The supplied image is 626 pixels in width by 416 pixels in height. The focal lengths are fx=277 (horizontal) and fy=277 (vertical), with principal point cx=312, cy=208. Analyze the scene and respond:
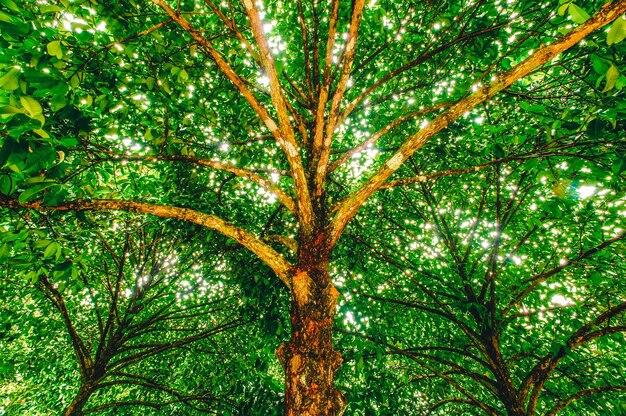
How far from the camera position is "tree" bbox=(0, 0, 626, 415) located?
187 cm

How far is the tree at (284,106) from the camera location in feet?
6.12

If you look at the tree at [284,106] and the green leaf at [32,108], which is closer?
the green leaf at [32,108]

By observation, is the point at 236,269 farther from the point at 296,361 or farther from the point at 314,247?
the point at 296,361

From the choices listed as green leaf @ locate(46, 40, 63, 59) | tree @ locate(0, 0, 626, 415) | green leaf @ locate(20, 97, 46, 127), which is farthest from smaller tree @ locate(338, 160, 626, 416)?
green leaf @ locate(46, 40, 63, 59)

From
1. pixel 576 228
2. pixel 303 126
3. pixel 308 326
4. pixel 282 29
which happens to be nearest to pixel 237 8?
pixel 282 29

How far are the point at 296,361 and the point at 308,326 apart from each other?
0.93 ft

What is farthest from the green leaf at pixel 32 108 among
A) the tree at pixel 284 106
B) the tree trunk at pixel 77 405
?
the tree trunk at pixel 77 405

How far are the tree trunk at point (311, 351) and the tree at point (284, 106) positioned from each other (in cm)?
1

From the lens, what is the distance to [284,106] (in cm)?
310

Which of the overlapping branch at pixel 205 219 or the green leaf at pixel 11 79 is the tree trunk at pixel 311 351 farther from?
the green leaf at pixel 11 79

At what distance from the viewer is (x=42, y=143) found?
1.49 metres

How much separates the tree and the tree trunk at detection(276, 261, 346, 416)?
1cm

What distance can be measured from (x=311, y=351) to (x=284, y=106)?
2476mm

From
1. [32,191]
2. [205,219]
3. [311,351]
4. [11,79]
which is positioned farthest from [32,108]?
[311,351]
